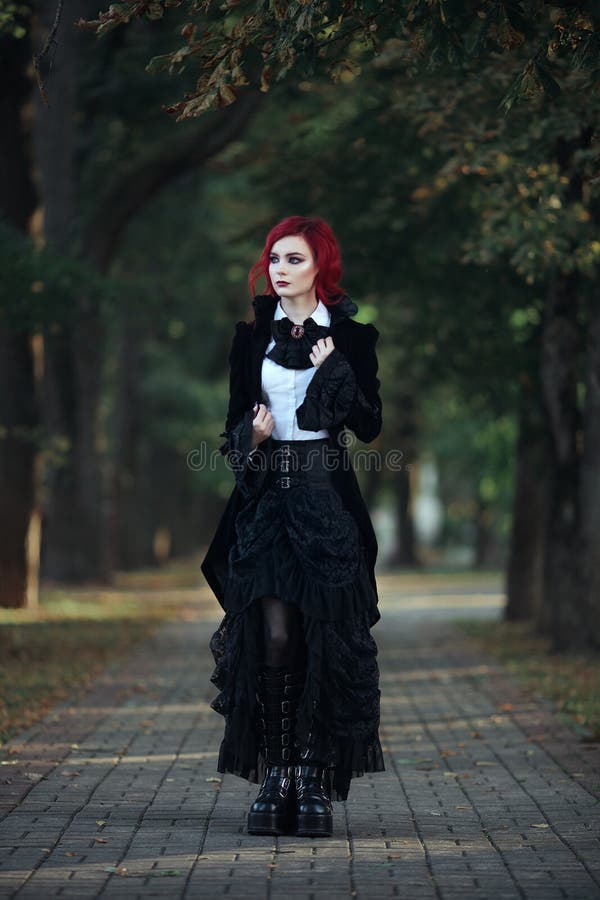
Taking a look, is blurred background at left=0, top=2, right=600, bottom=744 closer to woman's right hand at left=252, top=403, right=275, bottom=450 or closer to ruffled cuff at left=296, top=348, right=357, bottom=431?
ruffled cuff at left=296, top=348, right=357, bottom=431

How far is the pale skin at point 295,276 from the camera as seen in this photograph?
266 inches

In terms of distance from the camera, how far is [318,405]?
6.59 meters

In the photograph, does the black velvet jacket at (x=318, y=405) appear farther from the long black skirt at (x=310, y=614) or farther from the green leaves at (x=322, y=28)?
the green leaves at (x=322, y=28)

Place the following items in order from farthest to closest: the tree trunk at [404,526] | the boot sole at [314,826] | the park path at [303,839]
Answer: the tree trunk at [404,526] → the boot sole at [314,826] → the park path at [303,839]

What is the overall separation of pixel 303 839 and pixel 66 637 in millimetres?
11038

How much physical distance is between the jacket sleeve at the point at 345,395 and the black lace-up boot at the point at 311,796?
1.33 meters

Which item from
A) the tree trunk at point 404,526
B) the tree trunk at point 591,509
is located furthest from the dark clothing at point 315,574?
the tree trunk at point 404,526

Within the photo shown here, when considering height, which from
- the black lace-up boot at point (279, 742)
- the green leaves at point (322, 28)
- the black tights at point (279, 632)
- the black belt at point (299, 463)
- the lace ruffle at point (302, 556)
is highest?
the green leaves at point (322, 28)

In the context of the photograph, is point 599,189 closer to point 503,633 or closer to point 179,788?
point 179,788

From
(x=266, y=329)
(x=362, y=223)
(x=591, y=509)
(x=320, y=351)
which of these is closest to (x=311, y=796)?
(x=320, y=351)

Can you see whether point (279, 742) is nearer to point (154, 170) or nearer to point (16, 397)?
point (16, 397)

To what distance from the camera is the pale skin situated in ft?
22.1

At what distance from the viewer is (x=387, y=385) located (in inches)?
1542

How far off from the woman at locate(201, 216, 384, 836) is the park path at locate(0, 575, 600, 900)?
33cm
